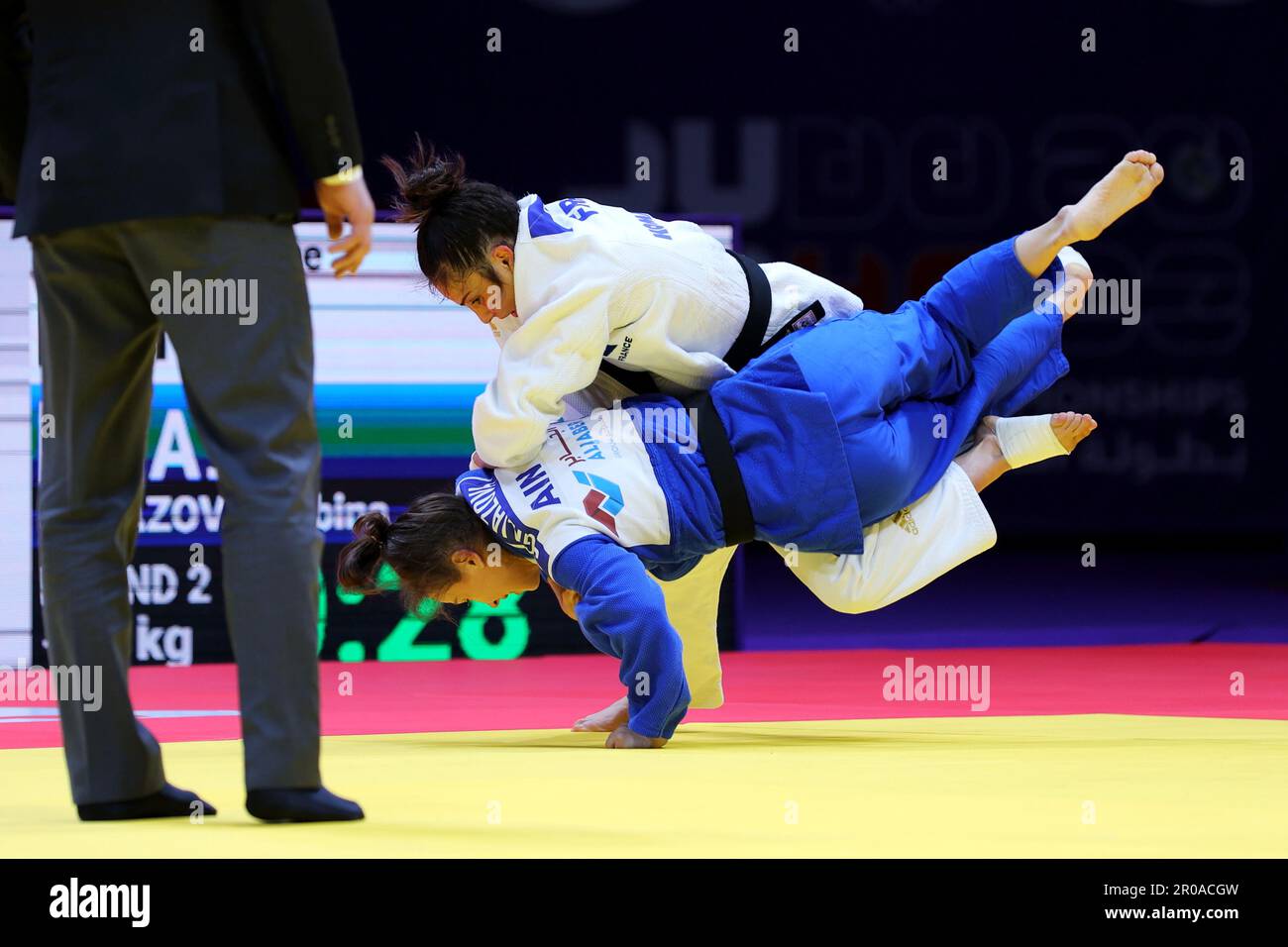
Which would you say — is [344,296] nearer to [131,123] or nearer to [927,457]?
[927,457]

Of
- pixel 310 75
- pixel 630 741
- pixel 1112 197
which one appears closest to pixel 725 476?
pixel 630 741

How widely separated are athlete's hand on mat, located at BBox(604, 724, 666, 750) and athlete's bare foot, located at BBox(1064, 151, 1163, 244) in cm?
115

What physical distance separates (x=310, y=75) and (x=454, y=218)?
3.52 feet

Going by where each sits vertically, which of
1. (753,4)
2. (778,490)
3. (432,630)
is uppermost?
(753,4)

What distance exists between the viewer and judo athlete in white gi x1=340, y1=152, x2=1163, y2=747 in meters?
2.67

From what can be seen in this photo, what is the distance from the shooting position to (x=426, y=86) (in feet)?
24.1

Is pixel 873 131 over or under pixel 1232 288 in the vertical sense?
over

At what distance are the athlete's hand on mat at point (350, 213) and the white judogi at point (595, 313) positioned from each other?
895mm

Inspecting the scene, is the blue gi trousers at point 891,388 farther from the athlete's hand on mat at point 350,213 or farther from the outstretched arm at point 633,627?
the athlete's hand on mat at point 350,213

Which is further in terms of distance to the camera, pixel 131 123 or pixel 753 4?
pixel 753 4

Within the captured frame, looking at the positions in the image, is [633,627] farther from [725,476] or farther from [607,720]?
[607,720]
